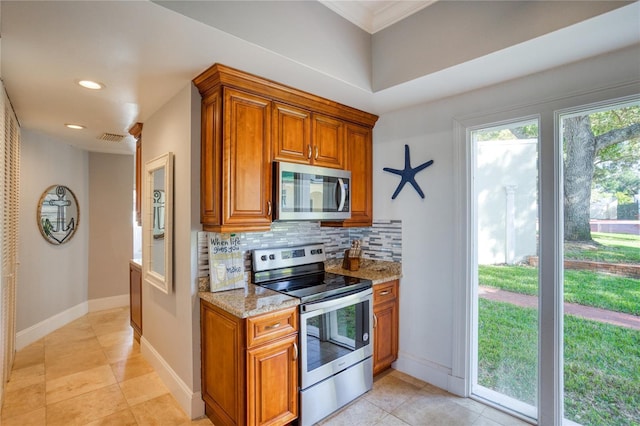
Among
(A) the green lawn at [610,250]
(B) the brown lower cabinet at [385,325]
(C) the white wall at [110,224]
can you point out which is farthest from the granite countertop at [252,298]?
→ (C) the white wall at [110,224]

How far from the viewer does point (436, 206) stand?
2758mm

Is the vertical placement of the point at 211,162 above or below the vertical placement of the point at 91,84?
below

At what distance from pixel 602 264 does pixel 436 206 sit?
44.8 inches

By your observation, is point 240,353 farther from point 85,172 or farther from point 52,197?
point 85,172

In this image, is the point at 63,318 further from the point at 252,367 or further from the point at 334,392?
the point at 334,392

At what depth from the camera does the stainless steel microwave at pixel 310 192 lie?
7.84ft

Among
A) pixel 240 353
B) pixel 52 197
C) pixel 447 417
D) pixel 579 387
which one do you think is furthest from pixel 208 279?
pixel 52 197

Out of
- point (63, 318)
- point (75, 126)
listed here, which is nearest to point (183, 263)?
point (75, 126)

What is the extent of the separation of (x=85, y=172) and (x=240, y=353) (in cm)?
436

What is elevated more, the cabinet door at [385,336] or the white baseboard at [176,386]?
the cabinet door at [385,336]

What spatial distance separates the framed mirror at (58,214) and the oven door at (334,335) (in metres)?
3.84

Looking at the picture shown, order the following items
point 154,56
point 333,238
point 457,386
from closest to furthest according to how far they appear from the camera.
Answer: point 154,56 → point 457,386 → point 333,238

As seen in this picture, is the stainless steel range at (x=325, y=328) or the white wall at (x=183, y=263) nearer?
the stainless steel range at (x=325, y=328)

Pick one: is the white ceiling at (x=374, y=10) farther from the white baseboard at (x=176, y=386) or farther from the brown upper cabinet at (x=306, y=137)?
the white baseboard at (x=176, y=386)
